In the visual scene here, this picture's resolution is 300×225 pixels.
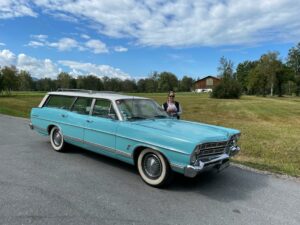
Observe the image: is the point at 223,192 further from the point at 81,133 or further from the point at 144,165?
the point at 81,133

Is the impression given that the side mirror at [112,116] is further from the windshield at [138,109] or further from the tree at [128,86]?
the tree at [128,86]

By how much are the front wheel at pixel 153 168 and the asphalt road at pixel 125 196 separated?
148mm

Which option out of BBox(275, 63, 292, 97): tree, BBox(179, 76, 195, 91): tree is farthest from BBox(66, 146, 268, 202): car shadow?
BBox(179, 76, 195, 91): tree

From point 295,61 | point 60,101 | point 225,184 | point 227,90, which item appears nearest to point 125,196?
point 225,184

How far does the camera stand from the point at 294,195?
4.52 m

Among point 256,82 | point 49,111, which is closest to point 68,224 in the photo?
point 49,111

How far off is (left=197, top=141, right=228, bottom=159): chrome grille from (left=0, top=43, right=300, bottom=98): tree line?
169 ft

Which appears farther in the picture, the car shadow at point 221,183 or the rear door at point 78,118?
the rear door at point 78,118

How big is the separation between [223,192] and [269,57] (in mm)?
80626

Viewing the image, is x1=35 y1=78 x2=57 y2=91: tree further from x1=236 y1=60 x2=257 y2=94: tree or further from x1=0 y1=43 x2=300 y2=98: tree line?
x1=236 y1=60 x2=257 y2=94: tree

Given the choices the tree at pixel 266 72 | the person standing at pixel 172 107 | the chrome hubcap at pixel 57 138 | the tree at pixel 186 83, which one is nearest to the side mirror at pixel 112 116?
the chrome hubcap at pixel 57 138

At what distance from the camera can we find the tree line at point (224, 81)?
2264 inches

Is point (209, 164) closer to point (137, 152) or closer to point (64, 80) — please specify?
point (137, 152)

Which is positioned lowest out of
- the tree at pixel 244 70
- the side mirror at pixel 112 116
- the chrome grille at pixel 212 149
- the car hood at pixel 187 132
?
the chrome grille at pixel 212 149
